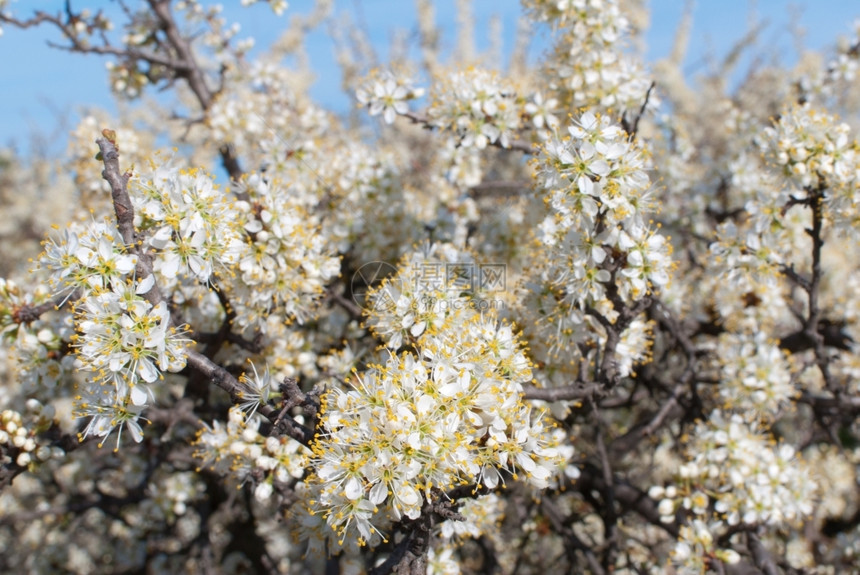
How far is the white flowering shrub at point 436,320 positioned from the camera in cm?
214

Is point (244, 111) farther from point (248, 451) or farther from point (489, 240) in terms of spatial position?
point (248, 451)

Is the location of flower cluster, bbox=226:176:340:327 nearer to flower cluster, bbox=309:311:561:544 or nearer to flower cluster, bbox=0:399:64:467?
flower cluster, bbox=309:311:561:544

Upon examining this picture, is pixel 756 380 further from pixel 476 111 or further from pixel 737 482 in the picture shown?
pixel 476 111

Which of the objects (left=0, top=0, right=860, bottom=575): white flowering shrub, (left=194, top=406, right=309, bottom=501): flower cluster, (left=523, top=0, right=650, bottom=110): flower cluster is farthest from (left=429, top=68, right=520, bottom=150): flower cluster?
(left=194, top=406, right=309, bottom=501): flower cluster

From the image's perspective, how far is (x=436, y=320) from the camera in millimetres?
2484

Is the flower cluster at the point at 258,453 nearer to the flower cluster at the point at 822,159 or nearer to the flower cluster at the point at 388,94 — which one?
the flower cluster at the point at 388,94

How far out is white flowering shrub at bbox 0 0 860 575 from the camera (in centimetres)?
214

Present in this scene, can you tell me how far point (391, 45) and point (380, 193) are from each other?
39.2 ft

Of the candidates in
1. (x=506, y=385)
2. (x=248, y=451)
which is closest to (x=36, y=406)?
(x=248, y=451)

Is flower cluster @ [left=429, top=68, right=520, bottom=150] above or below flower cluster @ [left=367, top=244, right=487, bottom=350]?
above

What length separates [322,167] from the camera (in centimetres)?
430

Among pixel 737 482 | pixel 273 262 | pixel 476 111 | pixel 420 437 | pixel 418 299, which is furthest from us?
pixel 476 111

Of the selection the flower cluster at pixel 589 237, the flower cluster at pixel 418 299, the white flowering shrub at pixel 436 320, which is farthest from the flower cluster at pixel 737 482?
the flower cluster at pixel 418 299

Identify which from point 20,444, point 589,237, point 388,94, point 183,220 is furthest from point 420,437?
point 388,94
